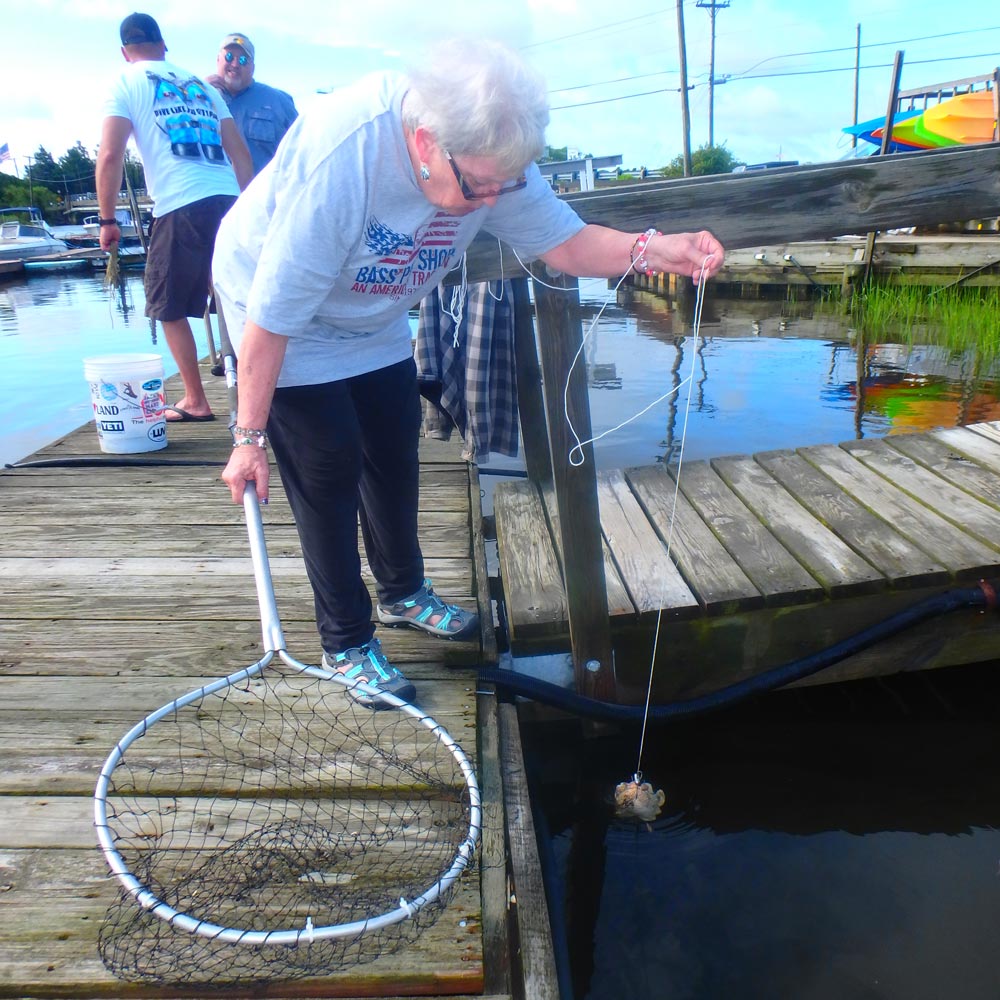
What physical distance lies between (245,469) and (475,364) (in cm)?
222

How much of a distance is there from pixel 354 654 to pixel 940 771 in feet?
7.70

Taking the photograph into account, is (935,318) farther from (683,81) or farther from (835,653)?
(683,81)

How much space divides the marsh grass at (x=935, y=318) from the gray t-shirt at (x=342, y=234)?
31.1 ft

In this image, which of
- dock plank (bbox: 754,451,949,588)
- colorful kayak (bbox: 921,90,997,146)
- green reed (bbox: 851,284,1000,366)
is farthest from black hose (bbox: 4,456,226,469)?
colorful kayak (bbox: 921,90,997,146)

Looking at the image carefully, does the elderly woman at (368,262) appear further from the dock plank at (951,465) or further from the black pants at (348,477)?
the dock plank at (951,465)

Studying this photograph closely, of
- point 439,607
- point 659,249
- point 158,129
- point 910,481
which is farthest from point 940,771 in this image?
point 158,129

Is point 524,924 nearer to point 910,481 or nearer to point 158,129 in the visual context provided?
point 910,481

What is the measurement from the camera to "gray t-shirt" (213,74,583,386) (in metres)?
1.69

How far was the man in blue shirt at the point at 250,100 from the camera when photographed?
5.22m

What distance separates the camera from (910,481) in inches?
157

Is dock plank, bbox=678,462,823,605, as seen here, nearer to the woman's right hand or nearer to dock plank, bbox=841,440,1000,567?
dock plank, bbox=841,440,1000,567

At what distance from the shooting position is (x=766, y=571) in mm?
3184

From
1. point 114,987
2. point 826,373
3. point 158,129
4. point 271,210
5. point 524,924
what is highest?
point 158,129

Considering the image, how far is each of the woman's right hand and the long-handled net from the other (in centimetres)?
3
